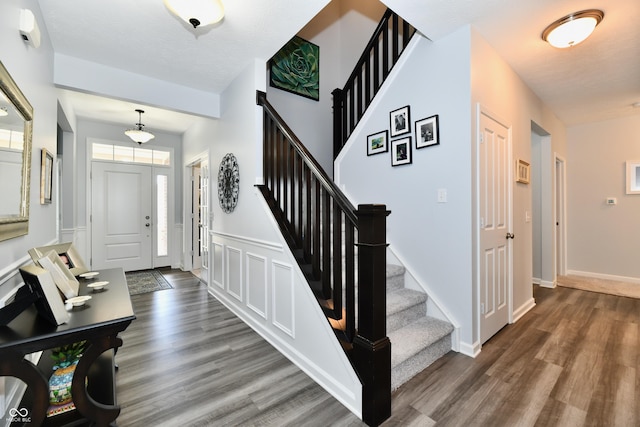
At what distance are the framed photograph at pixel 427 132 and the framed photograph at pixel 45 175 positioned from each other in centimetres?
297

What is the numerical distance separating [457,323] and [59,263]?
9.18 ft

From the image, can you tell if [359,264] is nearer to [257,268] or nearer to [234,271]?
[257,268]

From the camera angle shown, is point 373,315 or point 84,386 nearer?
point 84,386

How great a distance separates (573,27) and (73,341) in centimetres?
361

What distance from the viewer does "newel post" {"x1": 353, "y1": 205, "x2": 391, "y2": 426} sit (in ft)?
4.91

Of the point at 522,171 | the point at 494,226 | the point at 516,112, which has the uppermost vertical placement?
the point at 516,112

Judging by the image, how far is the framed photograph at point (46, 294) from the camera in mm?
1127

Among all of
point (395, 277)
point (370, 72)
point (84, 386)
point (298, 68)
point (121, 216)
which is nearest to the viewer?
point (84, 386)

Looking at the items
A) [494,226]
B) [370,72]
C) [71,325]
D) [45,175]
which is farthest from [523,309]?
[45,175]

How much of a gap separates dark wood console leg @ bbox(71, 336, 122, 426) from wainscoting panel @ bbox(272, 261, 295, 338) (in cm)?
116

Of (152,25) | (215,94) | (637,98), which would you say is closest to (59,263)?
(152,25)

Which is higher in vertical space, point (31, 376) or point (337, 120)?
point (337, 120)

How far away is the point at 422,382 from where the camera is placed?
6.14ft

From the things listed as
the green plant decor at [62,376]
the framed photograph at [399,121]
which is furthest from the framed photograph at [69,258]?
the framed photograph at [399,121]
